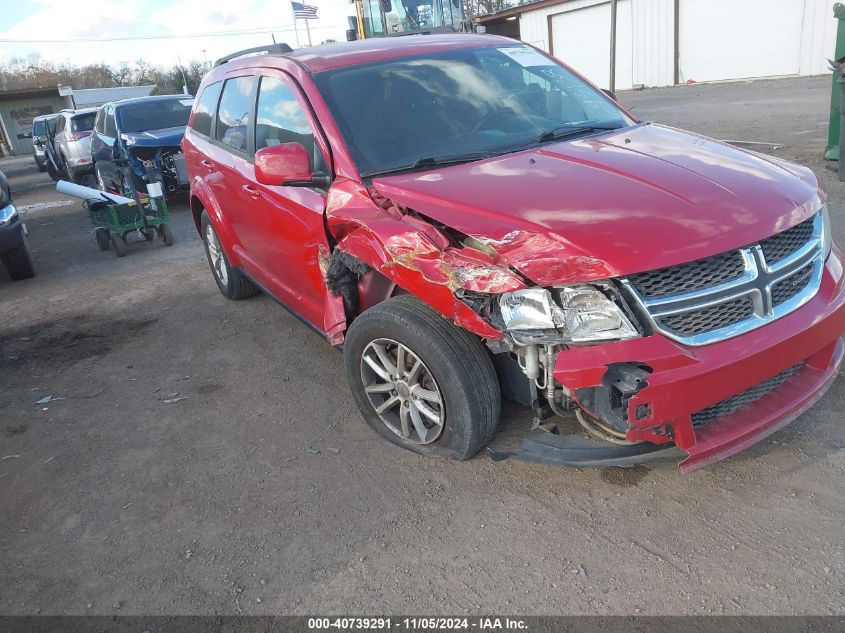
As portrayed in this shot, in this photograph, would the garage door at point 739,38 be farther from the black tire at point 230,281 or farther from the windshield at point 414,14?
the black tire at point 230,281

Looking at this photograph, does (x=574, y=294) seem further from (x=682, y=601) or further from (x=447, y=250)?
(x=682, y=601)

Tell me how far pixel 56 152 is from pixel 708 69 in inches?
811

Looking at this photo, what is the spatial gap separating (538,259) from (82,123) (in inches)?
639

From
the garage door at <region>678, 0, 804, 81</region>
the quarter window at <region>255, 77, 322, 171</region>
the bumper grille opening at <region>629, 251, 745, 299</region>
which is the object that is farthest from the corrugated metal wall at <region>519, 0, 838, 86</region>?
the bumper grille opening at <region>629, 251, 745, 299</region>

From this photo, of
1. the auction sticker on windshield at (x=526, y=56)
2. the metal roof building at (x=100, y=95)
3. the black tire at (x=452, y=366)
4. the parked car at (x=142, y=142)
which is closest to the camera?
the black tire at (x=452, y=366)

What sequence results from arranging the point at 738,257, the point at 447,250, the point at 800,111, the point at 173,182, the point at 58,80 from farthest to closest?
1. the point at 58,80
2. the point at 800,111
3. the point at 173,182
4. the point at 447,250
5. the point at 738,257

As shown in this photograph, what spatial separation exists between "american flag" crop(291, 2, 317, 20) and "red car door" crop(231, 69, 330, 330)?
24.3m

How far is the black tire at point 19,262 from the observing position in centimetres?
756

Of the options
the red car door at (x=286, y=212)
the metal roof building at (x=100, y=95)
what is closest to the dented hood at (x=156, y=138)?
the red car door at (x=286, y=212)

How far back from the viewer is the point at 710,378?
2.33 meters

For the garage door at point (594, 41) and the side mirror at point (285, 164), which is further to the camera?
the garage door at point (594, 41)

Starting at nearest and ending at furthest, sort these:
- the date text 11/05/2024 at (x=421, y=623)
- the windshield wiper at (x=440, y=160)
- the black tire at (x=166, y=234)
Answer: the date text 11/05/2024 at (x=421, y=623)
the windshield wiper at (x=440, y=160)
the black tire at (x=166, y=234)

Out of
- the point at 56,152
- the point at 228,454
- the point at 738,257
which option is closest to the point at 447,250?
the point at 738,257

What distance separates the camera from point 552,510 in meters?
2.77
